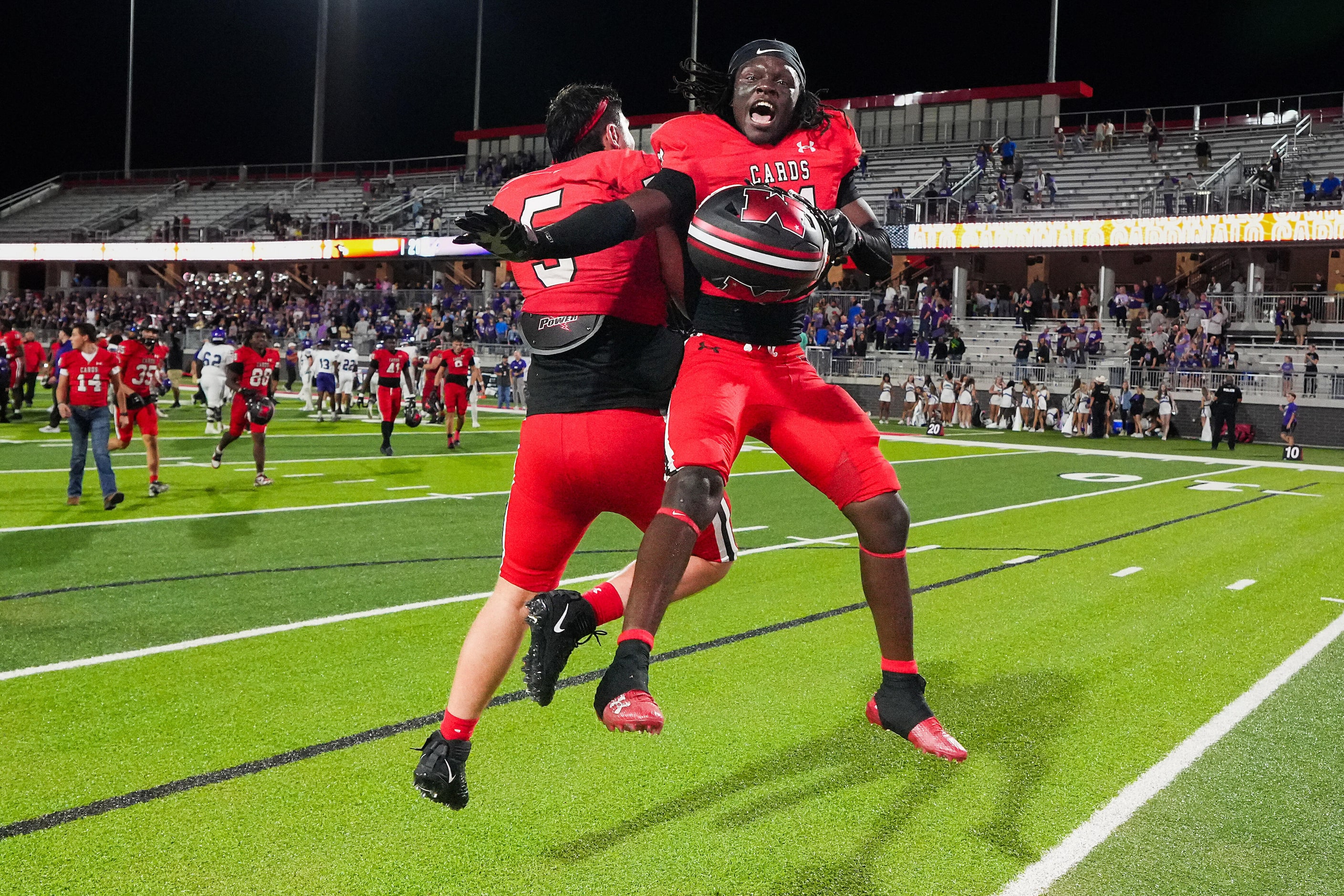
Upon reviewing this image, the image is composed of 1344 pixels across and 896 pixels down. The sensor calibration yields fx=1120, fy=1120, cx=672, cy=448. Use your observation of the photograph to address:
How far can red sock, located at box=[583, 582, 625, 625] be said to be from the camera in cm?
312

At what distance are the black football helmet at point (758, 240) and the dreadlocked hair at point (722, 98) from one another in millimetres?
363

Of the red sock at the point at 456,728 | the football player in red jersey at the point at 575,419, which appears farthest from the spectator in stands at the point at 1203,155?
the red sock at the point at 456,728

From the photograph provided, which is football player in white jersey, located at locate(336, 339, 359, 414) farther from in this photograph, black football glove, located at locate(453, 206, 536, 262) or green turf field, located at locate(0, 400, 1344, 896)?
black football glove, located at locate(453, 206, 536, 262)

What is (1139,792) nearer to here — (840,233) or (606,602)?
(606,602)

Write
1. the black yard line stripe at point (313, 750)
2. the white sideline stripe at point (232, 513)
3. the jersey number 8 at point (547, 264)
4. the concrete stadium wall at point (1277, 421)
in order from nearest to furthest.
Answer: the jersey number 8 at point (547, 264) → the black yard line stripe at point (313, 750) → the white sideline stripe at point (232, 513) → the concrete stadium wall at point (1277, 421)

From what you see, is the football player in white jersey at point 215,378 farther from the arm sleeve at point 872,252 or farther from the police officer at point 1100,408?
the police officer at point 1100,408

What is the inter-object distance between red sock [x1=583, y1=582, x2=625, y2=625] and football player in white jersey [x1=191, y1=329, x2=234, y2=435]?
17.2 m

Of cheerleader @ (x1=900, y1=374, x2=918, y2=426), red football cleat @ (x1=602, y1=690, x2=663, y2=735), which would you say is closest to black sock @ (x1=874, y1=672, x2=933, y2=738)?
red football cleat @ (x1=602, y1=690, x2=663, y2=735)

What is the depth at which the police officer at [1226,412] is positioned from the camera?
24.0 metres

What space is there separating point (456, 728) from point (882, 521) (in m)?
1.35

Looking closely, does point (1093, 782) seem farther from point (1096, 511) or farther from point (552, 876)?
point (1096, 511)

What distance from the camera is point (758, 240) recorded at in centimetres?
303

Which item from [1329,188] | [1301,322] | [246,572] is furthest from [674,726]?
[1329,188]

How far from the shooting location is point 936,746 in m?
3.11
